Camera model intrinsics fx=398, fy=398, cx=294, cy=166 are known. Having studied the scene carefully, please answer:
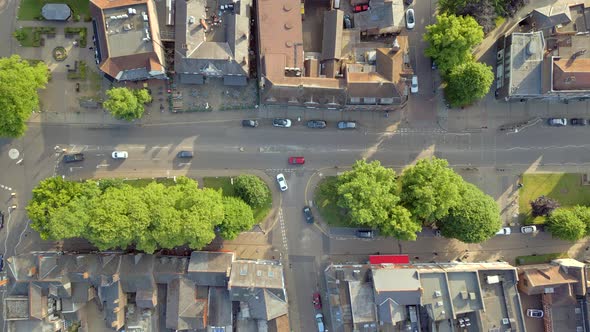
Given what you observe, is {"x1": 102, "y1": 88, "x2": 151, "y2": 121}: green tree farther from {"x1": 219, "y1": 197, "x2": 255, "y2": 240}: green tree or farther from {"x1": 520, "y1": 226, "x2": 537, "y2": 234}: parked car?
{"x1": 520, "y1": 226, "x2": 537, "y2": 234}: parked car

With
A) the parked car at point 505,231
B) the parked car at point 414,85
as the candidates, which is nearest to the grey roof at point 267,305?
the parked car at point 505,231

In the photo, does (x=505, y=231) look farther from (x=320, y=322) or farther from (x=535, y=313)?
(x=320, y=322)

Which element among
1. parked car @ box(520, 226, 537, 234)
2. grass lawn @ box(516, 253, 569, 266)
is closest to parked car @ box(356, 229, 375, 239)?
parked car @ box(520, 226, 537, 234)

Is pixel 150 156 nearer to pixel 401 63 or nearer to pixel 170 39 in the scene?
pixel 170 39

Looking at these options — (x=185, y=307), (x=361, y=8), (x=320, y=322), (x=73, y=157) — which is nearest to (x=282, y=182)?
(x=320, y=322)

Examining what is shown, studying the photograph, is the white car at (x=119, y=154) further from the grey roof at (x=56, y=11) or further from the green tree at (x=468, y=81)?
the green tree at (x=468, y=81)

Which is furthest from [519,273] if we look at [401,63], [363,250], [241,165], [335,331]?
[241,165]
